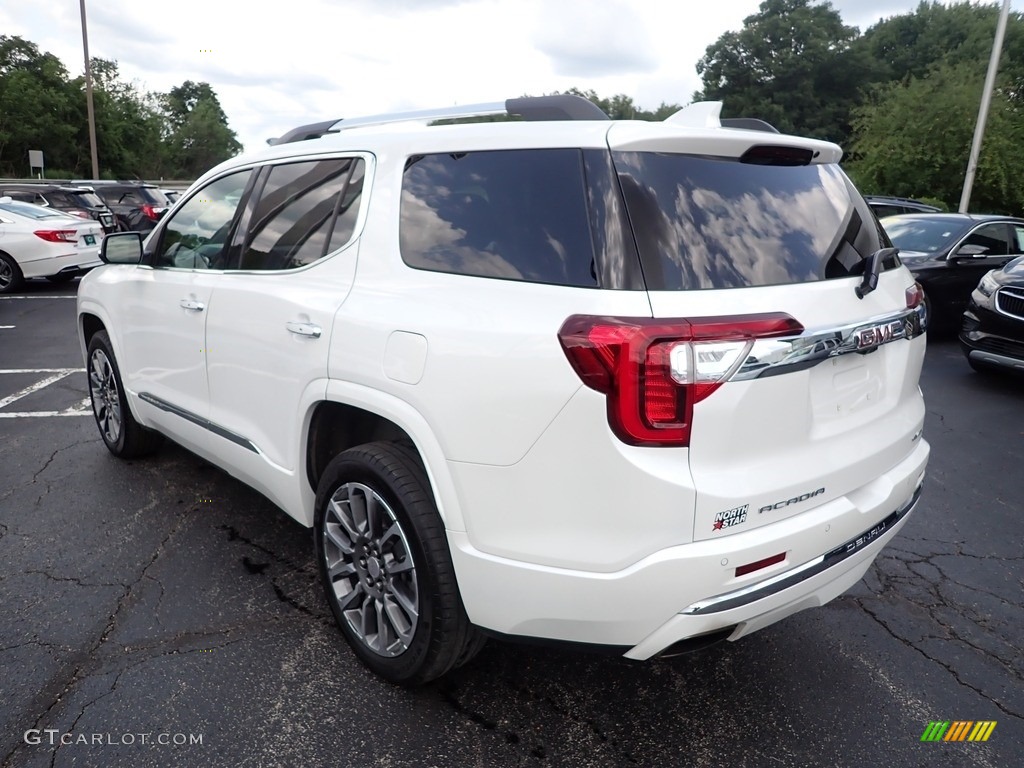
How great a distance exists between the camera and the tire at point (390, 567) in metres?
2.29

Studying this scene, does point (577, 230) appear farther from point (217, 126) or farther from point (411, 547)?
point (217, 126)

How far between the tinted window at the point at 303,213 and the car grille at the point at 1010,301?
6.18m

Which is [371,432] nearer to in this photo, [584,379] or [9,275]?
[584,379]

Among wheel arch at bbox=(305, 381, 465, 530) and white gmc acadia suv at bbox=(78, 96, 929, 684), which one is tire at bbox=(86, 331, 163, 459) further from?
wheel arch at bbox=(305, 381, 465, 530)

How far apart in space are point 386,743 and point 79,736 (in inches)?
37.2

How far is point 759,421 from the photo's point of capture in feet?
6.57

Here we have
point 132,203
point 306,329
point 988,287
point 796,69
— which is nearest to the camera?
point 306,329

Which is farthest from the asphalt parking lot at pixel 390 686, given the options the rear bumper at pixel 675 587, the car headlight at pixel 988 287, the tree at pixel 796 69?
the tree at pixel 796 69

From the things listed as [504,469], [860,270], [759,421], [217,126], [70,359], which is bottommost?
[70,359]

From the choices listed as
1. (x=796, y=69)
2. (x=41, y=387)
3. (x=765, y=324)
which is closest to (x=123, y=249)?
(x=41, y=387)

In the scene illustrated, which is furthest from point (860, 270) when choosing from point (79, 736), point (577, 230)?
point (79, 736)

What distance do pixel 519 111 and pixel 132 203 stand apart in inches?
728

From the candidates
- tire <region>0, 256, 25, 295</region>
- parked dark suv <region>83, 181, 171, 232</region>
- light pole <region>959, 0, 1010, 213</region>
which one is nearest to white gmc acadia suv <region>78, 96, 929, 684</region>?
tire <region>0, 256, 25, 295</region>

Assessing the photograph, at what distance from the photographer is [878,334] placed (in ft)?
7.70
